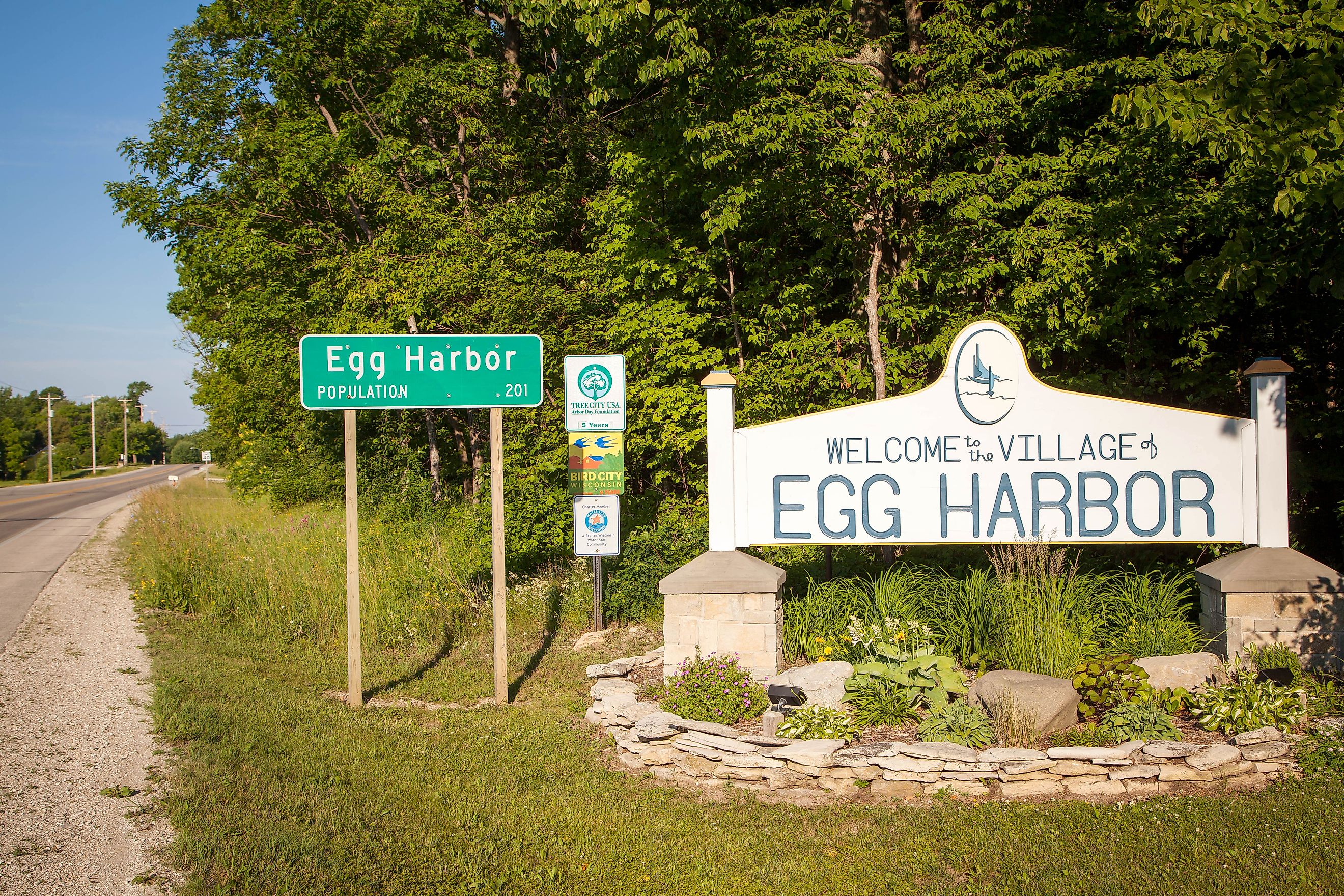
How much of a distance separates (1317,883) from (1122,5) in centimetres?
1013

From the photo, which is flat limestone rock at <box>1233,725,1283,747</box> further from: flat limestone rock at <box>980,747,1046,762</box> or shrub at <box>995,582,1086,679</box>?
flat limestone rock at <box>980,747,1046,762</box>

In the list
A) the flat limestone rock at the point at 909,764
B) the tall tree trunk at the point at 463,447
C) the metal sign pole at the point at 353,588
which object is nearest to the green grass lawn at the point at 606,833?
the flat limestone rock at the point at 909,764

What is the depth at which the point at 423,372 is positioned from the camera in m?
6.59

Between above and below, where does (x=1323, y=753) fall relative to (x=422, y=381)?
below

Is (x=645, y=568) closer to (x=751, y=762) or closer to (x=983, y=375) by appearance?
(x=751, y=762)

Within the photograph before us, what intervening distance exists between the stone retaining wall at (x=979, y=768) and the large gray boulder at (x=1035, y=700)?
1.05 ft

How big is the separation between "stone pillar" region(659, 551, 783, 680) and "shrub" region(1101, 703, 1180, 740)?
2.23m

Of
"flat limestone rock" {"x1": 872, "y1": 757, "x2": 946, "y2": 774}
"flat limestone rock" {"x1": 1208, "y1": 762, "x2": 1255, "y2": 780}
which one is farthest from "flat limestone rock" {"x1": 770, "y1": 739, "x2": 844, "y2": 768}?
"flat limestone rock" {"x1": 1208, "y1": 762, "x2": 1255, "y2": 780}

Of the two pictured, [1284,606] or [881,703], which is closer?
[881,703]

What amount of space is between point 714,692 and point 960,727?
1.65 metres

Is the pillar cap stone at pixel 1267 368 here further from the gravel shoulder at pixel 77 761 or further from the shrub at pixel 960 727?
the gravel shoulder at pixel 77 761

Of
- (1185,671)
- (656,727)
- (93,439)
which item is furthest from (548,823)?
(93,439)

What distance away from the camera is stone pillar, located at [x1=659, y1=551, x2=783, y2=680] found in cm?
611

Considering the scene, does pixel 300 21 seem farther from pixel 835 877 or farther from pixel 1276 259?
pixel 835 877
